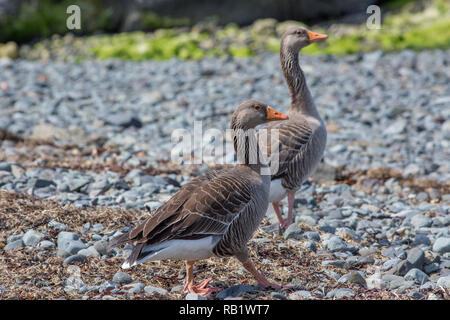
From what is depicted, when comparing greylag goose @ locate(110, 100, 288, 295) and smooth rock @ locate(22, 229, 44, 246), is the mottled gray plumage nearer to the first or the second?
greylag goose @ locate(110, 100, 288, 295)

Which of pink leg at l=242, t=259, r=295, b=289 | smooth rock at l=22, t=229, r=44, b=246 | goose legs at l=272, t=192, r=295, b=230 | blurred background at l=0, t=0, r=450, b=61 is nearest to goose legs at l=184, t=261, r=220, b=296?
pink leg at l=242, t=259, r=295, b=289

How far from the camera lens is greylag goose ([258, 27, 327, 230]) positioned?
739 centimetres

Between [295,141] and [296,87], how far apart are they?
3.79 feet

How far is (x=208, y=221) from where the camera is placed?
17.2 feet

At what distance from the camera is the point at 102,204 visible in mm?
7621

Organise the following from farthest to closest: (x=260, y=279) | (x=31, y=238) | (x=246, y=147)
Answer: (x=31, y=238) < (x=246, y=147) < (x=260, y=279)

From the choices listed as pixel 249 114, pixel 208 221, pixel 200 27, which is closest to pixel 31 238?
pixel 208 221

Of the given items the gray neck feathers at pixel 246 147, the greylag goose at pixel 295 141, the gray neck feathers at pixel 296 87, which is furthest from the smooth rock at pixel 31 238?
the gray neck feathers at pixel 296 87

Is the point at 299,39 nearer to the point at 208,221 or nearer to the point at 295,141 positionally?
the point at 295,141

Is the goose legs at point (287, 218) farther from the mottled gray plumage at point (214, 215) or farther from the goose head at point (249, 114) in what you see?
the goose head at point (249, 114)

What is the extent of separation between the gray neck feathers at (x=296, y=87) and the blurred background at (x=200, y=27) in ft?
37.3
